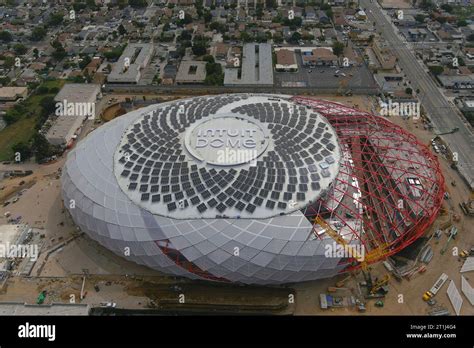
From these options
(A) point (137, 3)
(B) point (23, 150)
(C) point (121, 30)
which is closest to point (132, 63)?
(C) point (121, 30)

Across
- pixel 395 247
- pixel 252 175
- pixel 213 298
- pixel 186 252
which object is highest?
pixel 252 175

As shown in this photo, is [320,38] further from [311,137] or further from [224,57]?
[311,137]

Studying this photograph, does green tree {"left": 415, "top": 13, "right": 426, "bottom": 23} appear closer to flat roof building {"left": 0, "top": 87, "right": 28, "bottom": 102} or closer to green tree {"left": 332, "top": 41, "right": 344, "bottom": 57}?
green tree {"left": 332, "top": 41, "right": 344, "bottom": 57}

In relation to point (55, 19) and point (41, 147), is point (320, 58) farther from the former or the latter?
point (55, 19)

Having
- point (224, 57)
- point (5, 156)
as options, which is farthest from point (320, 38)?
point (5, 156)

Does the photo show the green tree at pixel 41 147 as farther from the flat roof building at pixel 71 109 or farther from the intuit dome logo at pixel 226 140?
the intuit dome logo at pixel 226 140

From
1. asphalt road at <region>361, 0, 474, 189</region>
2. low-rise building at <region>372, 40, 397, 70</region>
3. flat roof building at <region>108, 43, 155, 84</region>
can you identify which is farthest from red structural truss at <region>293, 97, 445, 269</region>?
flat roof building at <region>108, 43, 155, 84</region>
